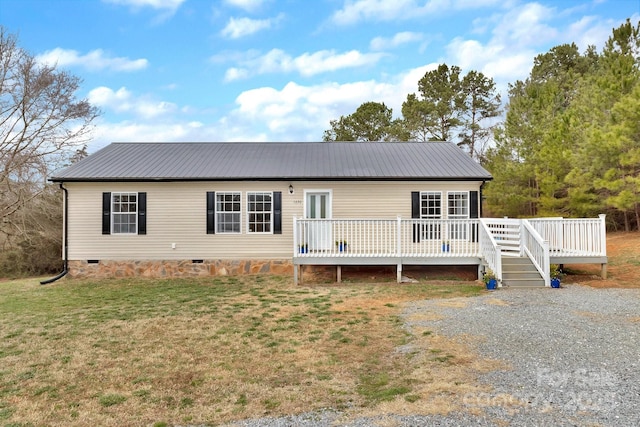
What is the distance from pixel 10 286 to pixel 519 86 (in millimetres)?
29760

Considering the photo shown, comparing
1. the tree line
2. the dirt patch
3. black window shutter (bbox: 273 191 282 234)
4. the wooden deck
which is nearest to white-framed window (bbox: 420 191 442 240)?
the wooden deck

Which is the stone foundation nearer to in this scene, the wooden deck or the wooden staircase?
the wooden deck

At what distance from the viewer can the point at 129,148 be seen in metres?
14.9

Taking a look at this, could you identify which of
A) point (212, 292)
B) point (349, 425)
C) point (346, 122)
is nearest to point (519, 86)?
point (346, 122)

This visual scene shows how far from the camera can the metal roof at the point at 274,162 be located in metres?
12.3

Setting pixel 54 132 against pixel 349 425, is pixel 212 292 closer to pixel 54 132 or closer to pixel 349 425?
pixel 349 425

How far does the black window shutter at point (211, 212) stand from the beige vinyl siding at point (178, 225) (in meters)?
0.16

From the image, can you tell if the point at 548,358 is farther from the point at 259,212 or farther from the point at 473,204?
the point at 259,212

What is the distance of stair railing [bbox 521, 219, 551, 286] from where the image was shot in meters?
9.41

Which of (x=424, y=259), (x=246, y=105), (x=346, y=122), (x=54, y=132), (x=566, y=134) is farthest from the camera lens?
(x=346, y=122)

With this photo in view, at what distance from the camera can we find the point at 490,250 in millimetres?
10266

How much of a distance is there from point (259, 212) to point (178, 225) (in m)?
2.53

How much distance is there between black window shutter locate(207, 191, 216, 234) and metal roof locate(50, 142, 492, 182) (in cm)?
57

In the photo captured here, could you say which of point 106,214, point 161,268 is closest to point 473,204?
point 161,268
